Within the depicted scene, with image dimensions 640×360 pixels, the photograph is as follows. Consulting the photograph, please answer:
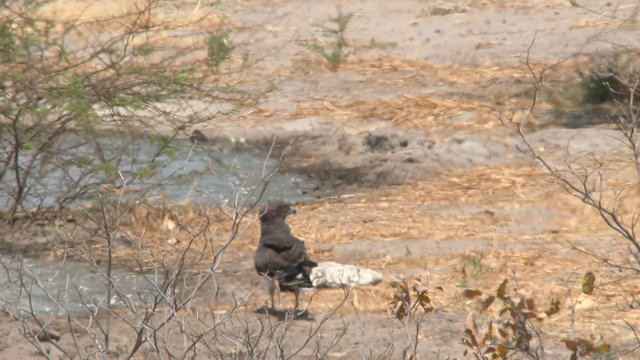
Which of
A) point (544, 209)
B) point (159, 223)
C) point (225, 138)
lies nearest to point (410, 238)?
point (544, 209)

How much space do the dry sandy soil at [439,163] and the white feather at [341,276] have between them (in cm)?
9

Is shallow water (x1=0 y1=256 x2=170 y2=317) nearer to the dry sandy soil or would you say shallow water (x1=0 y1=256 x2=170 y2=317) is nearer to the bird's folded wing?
the dry sandy soil

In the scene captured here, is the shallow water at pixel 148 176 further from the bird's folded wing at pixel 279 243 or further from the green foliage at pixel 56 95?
the bird's folded wing at pixel 279 243

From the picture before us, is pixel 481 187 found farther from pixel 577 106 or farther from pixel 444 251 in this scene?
pixel 577 106

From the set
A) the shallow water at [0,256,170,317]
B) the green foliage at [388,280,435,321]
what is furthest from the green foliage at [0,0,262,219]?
the green foliage at [388,280,435,321]

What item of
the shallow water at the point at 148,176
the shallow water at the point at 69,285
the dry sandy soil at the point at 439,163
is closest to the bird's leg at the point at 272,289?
the dry sandy soil at the point at 439,163

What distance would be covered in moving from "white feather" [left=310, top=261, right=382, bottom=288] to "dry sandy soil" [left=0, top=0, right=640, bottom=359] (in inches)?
3.4

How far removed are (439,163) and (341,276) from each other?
369 cm

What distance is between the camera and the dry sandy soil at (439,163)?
7359mm

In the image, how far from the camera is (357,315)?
24.0ft

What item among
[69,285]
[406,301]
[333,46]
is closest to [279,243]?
[69,285]

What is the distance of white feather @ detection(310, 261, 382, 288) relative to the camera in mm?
7832

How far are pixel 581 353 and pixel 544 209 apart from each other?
5.15 metres

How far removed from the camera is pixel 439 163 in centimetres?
1127
